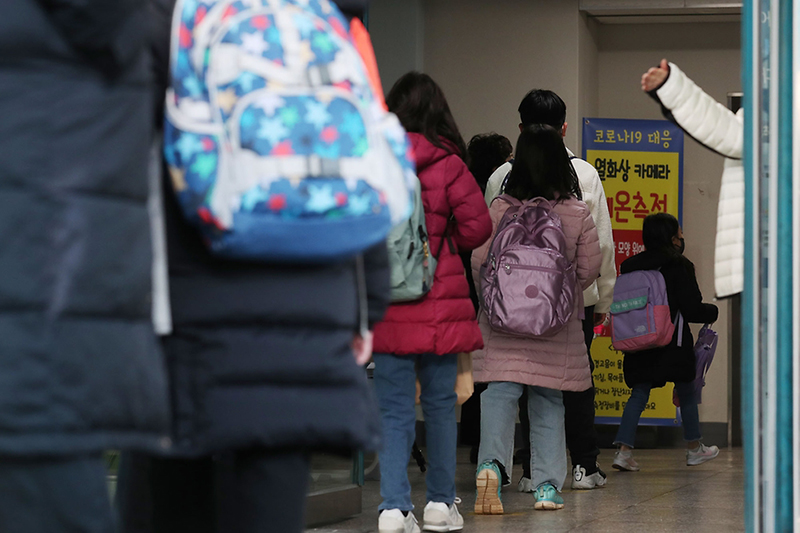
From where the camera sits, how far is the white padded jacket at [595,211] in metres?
6.44

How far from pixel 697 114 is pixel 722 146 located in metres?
0.12

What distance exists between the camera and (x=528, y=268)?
5418 millimetres

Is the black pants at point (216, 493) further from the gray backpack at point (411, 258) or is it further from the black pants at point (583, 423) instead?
the black pants at point (583, 423)

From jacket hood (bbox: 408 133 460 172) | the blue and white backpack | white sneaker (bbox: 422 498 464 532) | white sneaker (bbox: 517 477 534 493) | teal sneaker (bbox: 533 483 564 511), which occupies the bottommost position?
white sneaker (bbox: 517 477 534 493)

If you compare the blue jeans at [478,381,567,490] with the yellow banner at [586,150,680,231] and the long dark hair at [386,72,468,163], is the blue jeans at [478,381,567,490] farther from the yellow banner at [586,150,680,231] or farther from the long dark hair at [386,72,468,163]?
the yellow banner at [586,150,680,231]

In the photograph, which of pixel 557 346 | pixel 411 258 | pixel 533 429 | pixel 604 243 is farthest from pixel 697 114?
pixel 604 243

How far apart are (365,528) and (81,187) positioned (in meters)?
3.61

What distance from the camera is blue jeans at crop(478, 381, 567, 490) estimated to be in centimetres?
561

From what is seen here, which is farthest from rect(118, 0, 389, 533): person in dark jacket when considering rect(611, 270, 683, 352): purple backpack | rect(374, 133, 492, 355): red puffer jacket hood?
rect(611, 270, 683, 352): purple backpack

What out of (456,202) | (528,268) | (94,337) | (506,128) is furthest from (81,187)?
(506,128)

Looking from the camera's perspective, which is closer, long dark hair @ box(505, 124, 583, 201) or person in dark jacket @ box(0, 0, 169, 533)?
person in dark jacket @ box(0, 0, 169, 533)

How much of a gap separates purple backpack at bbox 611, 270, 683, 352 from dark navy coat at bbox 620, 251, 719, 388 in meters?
0.08

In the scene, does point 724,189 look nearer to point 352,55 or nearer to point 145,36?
point 352,55

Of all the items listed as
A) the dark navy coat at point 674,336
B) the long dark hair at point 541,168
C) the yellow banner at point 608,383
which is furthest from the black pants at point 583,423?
the yellow banner at point 608,383
